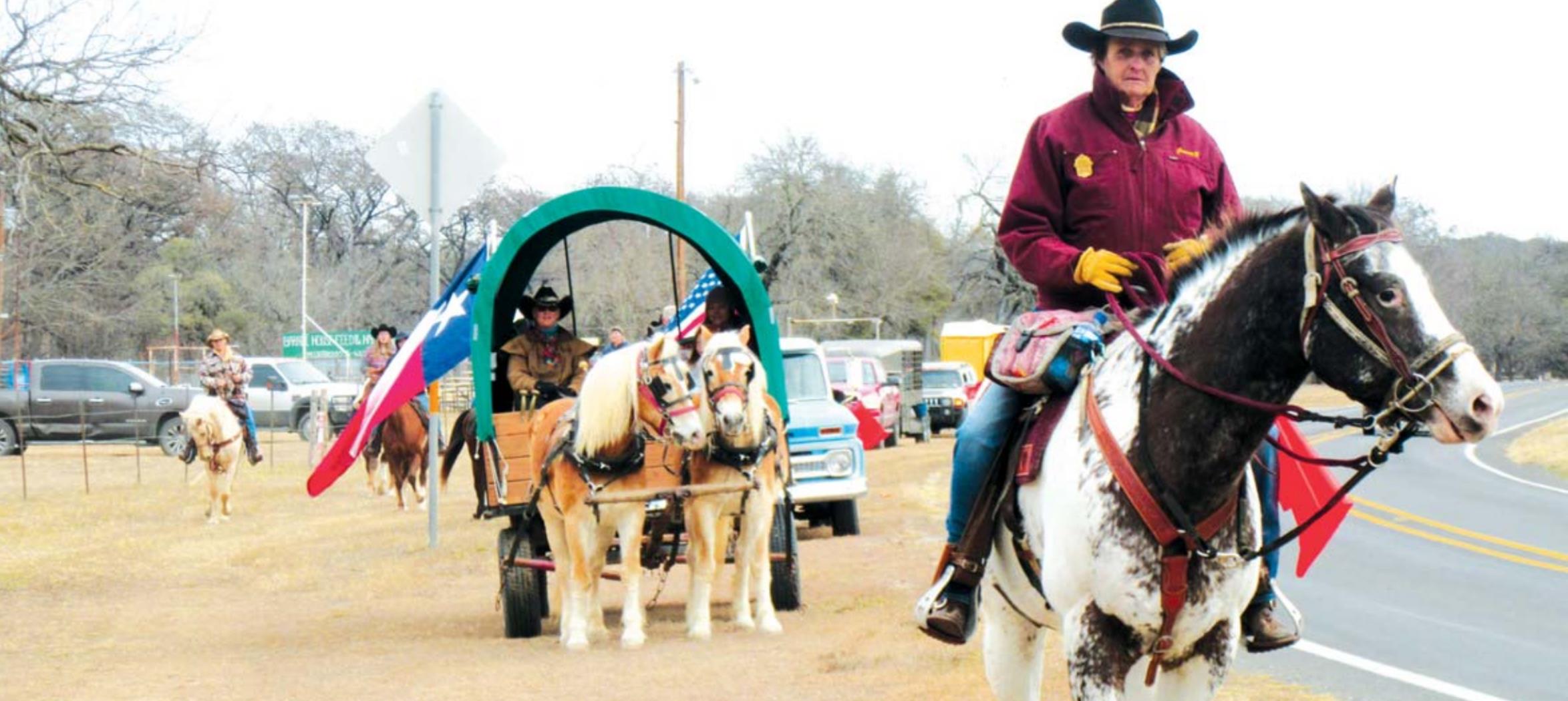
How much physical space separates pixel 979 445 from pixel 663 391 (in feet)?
17.2

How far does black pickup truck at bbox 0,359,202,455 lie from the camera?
34.8 metres

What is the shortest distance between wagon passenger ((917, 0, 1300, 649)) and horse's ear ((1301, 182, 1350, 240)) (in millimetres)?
974

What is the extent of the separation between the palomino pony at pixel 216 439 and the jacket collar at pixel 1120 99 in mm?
16883

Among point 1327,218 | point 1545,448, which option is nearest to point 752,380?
point 1327,218

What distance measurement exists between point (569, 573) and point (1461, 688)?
522cm

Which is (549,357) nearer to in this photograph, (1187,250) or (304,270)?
(1187,250)

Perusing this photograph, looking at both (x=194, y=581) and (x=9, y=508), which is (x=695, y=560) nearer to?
(x=194, y=581)

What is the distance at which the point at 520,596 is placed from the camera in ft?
36.9

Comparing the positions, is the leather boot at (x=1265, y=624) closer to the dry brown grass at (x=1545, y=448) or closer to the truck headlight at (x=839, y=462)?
the truck headlight at (x=839, y=462)

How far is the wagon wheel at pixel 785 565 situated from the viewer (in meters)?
12.0

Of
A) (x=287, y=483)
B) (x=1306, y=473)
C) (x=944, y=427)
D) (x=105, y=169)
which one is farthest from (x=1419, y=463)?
(x=1306, y=473)

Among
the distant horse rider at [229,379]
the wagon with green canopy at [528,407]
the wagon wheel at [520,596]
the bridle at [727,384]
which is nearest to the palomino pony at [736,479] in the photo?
the bridle at [727,384]

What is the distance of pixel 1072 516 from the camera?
482 cm

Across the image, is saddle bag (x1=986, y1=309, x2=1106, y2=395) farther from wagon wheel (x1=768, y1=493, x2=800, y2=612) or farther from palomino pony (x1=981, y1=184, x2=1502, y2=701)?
wagon wheel (x1=768, y1=493, x2=800, y2=612)
